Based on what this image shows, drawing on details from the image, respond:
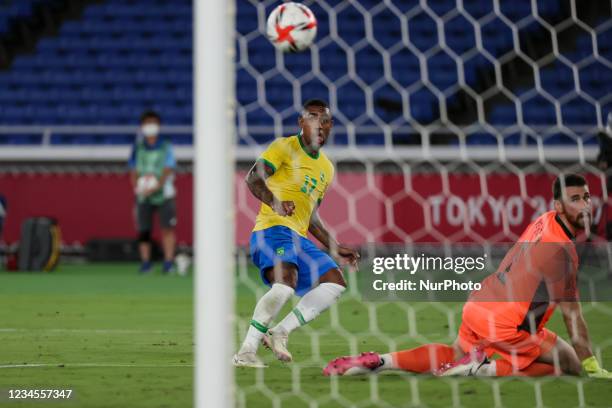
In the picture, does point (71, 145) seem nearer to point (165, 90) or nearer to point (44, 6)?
point (165, 90)

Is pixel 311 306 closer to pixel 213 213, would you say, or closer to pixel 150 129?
pixel 213 213

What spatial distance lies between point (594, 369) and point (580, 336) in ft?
0.50

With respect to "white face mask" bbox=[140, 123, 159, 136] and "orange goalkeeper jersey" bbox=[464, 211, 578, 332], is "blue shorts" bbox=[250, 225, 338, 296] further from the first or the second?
"white face mask" bbox=[140, 123, 159, 136]

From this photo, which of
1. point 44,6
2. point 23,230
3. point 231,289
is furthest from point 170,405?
point 44,6

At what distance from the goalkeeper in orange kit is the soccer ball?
1398 mm

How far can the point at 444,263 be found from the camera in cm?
405

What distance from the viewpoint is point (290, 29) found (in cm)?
491

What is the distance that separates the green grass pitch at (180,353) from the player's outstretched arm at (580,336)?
0.30ft

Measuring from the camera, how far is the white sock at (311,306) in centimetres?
492

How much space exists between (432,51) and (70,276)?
21.4 ft

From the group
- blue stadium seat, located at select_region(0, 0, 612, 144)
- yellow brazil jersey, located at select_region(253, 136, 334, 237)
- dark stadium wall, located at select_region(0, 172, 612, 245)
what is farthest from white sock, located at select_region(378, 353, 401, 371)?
blue stadium seat, located at select_region(0, 0, 612, 144)

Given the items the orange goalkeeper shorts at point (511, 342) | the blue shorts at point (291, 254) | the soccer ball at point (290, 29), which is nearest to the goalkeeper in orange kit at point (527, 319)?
the orange goalkeeper shorts at point (511, 342)

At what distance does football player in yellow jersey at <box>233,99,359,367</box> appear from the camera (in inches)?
188

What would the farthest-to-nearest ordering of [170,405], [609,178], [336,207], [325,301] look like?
[336,207]
[609,178]
[325,301]
[170,405]
